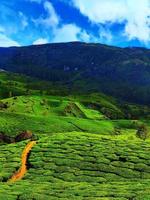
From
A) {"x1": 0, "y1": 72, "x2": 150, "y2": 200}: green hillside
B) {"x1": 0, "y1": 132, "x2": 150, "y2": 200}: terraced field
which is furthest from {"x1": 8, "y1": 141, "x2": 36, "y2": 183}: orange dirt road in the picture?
{"x1": 0, "y1": 132, "x2": 150, "y2": 200}: terraced field

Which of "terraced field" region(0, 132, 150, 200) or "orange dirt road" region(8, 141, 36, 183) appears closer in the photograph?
"terraced field" region(0, 132, 150, 200)

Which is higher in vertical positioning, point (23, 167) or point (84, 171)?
point (23, 167)

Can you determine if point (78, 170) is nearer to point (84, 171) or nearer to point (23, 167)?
point (84, 171)

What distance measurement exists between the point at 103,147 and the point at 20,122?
9828 centimetres

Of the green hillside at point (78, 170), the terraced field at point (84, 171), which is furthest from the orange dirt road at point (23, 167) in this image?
the terraced field at point (84, 171)

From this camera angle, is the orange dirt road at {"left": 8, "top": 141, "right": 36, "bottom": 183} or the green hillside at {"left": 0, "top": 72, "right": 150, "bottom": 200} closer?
the green hillside at {"left": 0, "top": 72, "right": 150, "bottom": 200}

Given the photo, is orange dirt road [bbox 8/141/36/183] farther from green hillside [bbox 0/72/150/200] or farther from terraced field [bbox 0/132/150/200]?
terraced field [bbox 0/132/150/200]

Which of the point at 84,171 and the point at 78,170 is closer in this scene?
the point at 84,171

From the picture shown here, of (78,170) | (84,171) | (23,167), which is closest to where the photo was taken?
(84,171)

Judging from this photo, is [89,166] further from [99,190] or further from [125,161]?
[99,190]

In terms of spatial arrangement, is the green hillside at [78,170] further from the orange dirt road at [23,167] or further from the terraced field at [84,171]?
the orange dirt road at [23,167]

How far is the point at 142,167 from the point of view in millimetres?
69750

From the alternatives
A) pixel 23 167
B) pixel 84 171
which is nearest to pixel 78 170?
pixel 84 171

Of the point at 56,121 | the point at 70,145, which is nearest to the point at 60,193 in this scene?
the point at 70,145
